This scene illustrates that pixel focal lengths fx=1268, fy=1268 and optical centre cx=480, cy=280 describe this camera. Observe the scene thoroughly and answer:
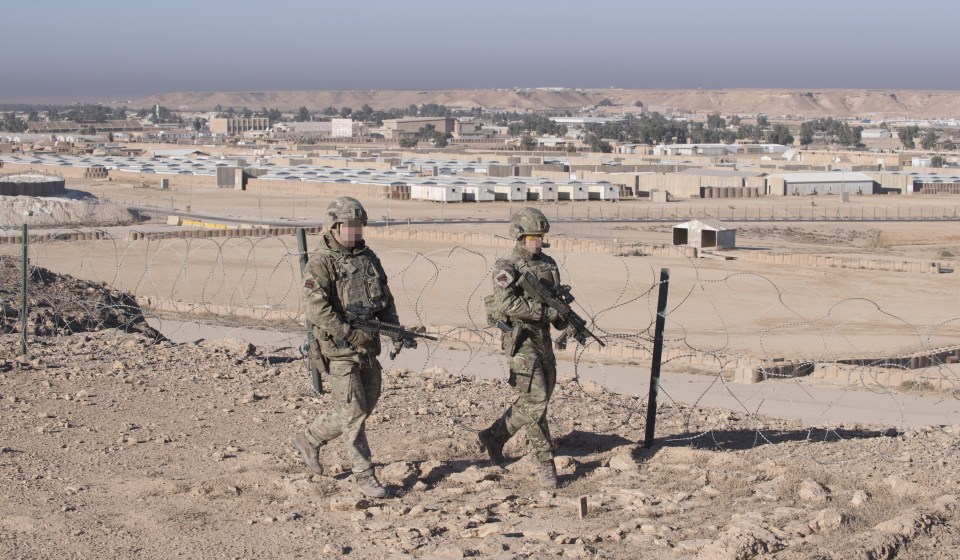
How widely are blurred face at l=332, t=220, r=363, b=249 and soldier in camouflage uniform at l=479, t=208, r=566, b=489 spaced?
36.8 inches

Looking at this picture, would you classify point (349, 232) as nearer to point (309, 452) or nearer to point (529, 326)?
point (529, 326)

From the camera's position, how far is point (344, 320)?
7.51 m

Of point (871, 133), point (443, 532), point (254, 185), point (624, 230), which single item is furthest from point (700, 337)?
point (871, 133)

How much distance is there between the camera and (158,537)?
696 cm

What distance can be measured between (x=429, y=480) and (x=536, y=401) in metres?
0.86

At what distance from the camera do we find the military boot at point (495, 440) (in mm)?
8344

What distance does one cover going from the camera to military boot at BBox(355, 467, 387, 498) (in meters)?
7.62

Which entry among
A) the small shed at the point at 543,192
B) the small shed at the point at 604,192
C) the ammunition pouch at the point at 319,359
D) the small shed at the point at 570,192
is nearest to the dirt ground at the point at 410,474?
the ammunition pouch at the point at 319,359

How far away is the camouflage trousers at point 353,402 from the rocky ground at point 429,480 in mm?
276

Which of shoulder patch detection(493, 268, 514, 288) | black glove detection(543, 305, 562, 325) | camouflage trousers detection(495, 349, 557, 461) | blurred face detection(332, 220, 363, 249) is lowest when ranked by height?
camouflage trousers detection(495, 349, 557, 461)

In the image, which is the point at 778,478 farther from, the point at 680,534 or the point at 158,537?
the point at 158,537

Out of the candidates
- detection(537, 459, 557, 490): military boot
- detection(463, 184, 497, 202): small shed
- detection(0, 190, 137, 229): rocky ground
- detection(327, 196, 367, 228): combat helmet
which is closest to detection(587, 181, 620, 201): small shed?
detection(463, 184, 497, 202): small shed

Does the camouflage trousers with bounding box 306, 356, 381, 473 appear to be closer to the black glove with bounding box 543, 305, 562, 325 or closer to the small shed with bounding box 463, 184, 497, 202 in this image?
the black glove with bounding box 543, 305, 562, 325

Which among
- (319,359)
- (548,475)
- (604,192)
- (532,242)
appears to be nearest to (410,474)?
(548,475)
